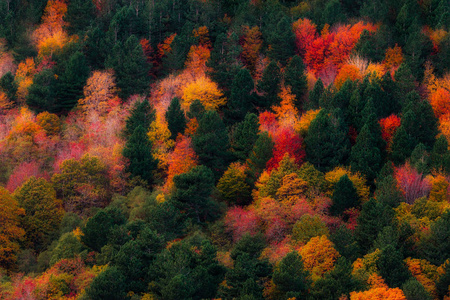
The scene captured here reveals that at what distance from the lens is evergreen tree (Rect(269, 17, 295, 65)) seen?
106 metres

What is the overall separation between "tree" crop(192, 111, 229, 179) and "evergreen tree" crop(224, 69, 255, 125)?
334 inches

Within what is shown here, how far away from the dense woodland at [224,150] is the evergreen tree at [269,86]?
0.20 m

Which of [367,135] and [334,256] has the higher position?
[367,135]

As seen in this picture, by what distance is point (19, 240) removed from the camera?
7525 cm

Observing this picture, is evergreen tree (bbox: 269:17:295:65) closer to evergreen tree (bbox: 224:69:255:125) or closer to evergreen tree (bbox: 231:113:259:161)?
evergreen tree (bbox: 224:69:255:125)

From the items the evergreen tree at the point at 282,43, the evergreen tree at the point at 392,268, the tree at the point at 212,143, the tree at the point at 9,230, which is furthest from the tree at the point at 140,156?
the evergreen tree at the point at 392,268

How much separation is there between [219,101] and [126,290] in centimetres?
3744

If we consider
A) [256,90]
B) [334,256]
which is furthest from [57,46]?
[334,256]

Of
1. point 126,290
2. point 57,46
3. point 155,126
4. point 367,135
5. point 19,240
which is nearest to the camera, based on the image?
point 126,290

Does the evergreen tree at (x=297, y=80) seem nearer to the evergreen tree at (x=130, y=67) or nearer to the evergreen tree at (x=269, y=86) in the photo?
the evergreen tree at (x=269, y=86)

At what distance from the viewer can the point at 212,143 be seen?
8600 cm

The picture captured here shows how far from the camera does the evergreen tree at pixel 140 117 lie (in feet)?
293

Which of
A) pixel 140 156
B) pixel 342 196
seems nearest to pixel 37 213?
pixel 140 156

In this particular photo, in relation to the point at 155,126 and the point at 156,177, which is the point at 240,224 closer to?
the point at 156,177
